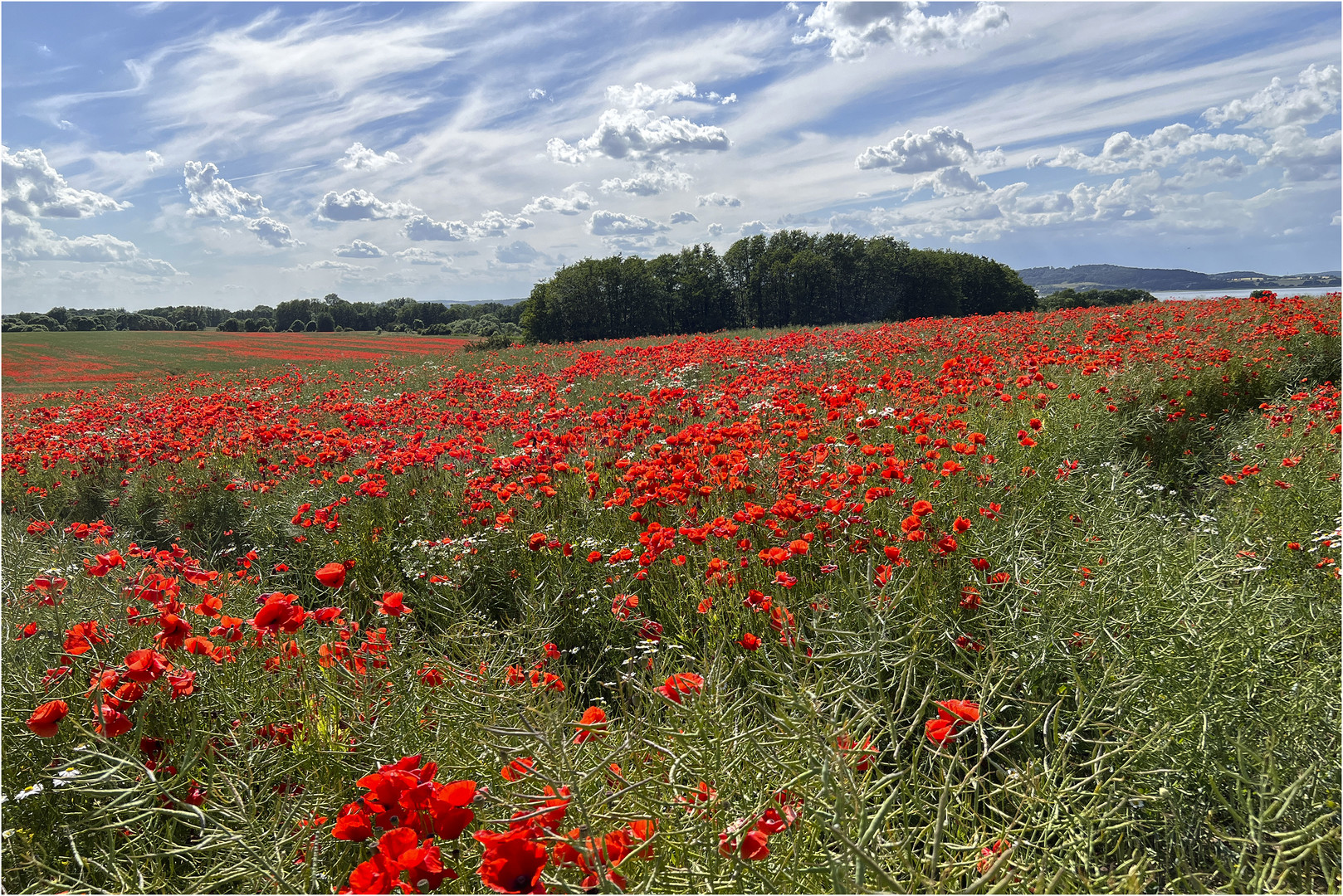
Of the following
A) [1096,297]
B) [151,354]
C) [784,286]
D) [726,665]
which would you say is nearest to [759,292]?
[784,286]

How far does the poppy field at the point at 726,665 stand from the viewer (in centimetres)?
142

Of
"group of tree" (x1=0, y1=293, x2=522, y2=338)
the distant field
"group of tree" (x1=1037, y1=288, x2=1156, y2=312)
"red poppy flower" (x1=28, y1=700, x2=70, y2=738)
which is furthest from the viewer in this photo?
"group of tree" (x1=0, y1=293, x2=522, y2=338)

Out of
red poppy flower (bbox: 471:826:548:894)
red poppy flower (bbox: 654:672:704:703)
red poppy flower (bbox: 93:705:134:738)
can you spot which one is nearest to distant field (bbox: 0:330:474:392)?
red poppy flower (bbox: 93:705:134:738)

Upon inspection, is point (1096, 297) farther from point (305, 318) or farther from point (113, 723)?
point (305, 318)

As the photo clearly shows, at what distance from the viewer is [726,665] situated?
2.46 metres

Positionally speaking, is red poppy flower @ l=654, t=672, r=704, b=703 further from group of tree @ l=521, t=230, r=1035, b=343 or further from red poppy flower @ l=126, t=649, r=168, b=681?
group of tree @ l=521, t=230, r=1035, b=343

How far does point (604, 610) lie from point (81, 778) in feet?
7.64

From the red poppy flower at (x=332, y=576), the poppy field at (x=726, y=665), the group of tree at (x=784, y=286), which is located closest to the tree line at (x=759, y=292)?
the group of tree at (x=784, y=286)

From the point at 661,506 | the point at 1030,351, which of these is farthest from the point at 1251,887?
the point at 1030,351

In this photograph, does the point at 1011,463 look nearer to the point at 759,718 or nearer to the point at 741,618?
the point at 741,618

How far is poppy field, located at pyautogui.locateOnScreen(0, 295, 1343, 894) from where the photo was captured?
1422mm

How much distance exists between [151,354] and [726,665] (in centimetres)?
3570

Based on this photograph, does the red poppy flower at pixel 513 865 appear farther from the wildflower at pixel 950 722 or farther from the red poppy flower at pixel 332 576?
the red poppy flower at pixel 332 576

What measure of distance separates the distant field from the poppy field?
18348 mm
